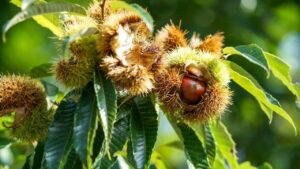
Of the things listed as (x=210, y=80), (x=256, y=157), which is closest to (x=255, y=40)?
(x=256, y=157)

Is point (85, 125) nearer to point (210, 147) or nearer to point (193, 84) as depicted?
point (193, 84)

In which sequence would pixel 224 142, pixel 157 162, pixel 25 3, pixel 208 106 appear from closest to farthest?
pixel 25 3
pixel 208 106
pixel 224 142
pixel 157 162

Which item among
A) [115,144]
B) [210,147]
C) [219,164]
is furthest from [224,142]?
[115,144]

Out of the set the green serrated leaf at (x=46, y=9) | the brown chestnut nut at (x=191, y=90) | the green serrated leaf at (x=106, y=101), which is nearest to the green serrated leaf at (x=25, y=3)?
the green serrated leaf at (x=46, y=9)

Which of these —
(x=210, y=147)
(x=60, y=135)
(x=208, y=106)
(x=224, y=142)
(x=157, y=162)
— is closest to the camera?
(x=60, y=135)

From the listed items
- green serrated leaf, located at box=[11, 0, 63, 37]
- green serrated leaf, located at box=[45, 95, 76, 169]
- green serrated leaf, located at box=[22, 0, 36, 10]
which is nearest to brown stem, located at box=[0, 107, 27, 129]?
green serrated leaf, located at box=[45, 95, 76, 169]

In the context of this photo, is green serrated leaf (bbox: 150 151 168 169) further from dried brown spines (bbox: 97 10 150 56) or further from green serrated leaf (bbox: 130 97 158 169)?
dried brown spines (bbox: 97 10 150 56)

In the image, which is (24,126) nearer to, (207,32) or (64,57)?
(64,57)
